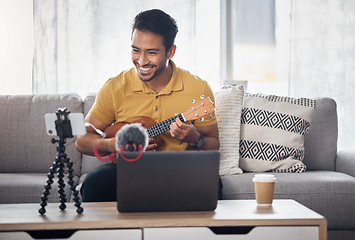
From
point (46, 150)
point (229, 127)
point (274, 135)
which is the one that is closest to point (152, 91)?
point (229, 127)

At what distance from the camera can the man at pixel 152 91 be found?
201cm

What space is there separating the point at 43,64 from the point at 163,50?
127 centimetres

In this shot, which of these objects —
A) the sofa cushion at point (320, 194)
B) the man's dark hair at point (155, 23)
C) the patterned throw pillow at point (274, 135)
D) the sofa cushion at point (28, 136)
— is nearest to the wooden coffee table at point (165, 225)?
the sofa cushion at point (320, 194)

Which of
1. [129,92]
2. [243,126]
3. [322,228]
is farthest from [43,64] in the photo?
[322,228]

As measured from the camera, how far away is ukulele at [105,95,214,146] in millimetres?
1783

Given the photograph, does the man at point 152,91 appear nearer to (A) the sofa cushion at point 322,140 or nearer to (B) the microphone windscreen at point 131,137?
(B) the microphone windscreen at point 131,137

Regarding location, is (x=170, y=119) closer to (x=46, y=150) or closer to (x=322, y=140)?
(x=46, y=150)

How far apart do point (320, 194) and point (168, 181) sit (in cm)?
107

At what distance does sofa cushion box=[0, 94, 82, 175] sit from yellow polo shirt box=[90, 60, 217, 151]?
24.2 inches

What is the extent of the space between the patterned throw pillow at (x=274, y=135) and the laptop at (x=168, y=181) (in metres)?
1.14

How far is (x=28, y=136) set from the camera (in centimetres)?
259

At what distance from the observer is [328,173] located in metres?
2.37

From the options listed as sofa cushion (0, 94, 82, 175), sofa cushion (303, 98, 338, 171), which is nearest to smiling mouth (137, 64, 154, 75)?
sofa cushion (0, 94, 82, 175)

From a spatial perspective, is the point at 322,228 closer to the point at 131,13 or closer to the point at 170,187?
the point at 170,187
